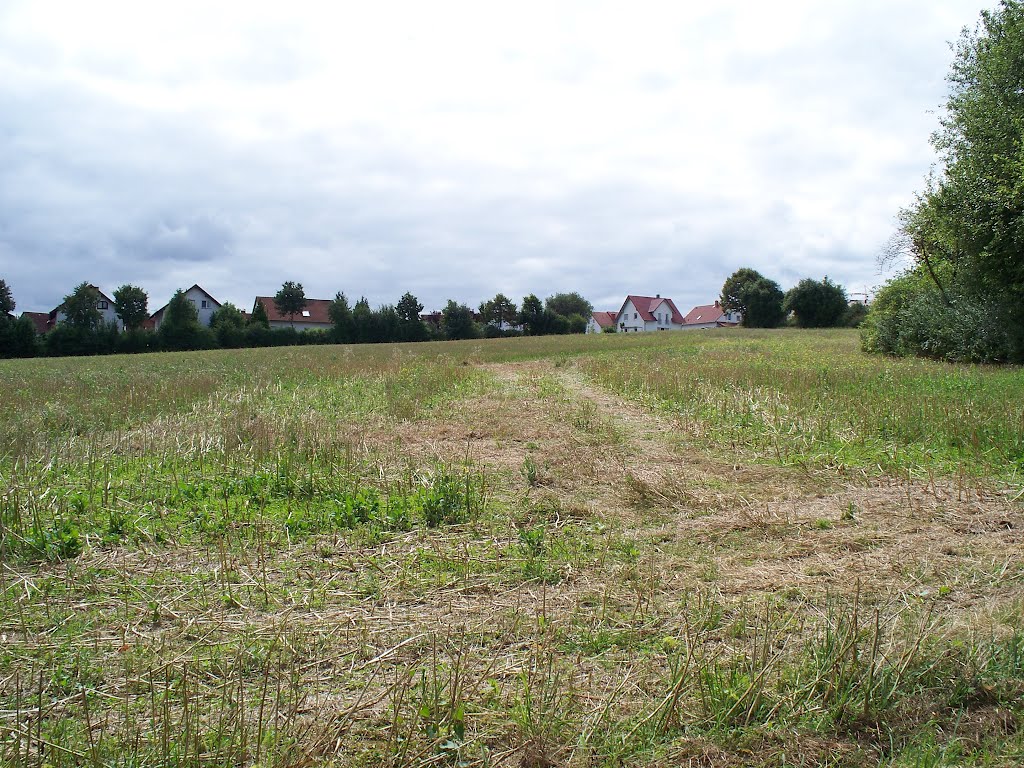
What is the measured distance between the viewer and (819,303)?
77125 millimetres

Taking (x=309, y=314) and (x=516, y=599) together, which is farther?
(x=309, y=314)

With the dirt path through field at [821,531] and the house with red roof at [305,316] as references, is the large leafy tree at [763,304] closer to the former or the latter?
the house with red roof at [305,316]

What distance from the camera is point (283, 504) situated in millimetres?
6086

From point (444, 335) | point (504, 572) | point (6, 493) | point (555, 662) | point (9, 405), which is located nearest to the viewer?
point (555, 662)

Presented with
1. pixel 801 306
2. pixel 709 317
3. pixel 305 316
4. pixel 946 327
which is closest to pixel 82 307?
pixel 305 316

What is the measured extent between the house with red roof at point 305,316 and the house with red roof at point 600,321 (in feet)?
169

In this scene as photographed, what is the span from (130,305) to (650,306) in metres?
89.4

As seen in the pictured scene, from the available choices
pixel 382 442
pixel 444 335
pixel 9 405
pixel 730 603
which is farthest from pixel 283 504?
pixel 444 335

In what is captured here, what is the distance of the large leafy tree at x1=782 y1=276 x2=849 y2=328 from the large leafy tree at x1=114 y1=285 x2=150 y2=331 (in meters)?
84.4

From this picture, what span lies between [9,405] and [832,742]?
16187 millimetres

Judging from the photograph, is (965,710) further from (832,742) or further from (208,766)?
(208,766)

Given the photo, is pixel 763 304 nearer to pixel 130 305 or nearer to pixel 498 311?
pixel 498 311

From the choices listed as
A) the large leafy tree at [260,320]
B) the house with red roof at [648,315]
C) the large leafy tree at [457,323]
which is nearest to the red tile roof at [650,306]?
the house with red roof at [648,315]

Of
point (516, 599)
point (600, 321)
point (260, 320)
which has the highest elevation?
point (600, 321)
